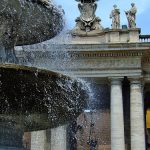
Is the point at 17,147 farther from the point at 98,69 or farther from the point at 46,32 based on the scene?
the point at 98,69

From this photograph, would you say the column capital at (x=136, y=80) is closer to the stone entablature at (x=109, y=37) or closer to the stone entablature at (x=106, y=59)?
the stone entablature at (x=106, y=59)

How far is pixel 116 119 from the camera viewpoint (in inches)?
1234

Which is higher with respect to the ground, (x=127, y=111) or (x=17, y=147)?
(x=127, y=111)

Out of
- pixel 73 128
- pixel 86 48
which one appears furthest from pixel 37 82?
pixel 86 48

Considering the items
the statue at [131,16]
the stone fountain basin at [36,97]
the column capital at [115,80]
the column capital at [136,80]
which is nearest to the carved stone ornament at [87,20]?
the statue at [131,16]

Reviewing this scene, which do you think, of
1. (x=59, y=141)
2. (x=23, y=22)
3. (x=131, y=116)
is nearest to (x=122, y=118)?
(x=131, y=116)

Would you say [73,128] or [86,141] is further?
[86,141]

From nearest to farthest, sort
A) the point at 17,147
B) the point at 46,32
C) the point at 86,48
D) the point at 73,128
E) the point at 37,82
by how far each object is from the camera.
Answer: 1. the point at 37,82
2. the point at 17,147
3. the point at 46,32
4. the point at 73,128
5. the point at 86,48

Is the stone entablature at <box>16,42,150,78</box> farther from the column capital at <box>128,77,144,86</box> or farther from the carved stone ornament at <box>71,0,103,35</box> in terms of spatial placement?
the carved stone ornament at <box>71,0,103,35</box>

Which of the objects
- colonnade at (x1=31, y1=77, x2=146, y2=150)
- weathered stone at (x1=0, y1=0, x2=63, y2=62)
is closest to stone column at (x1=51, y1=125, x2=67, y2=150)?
colonnade at (x1=31, y1=77, x2=146, y2=150)

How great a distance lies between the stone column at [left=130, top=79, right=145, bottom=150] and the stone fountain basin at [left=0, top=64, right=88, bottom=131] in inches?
827

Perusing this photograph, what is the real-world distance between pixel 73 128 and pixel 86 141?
3.80 metres

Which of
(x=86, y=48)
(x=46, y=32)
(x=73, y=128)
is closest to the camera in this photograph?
(x=46, y=32)

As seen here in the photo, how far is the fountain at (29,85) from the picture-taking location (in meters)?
9.12
